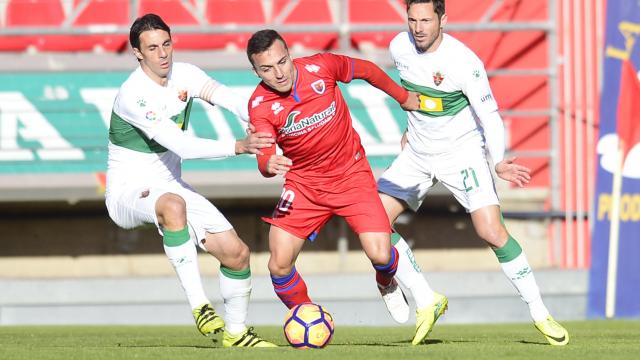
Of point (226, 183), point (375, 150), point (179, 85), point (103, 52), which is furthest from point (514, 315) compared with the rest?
point (179, 85)

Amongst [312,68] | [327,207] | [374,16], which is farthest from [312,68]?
[374,16]

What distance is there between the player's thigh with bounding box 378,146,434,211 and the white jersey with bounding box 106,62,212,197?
1.46 metres

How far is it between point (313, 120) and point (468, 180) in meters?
1.24


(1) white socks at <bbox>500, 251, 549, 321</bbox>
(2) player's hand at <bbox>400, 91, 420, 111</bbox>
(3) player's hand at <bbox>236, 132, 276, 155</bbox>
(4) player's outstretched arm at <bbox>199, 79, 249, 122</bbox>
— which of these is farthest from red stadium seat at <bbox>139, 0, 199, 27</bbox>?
(3) player's hand at <bbox>236, 132, 276, 155</bbox>

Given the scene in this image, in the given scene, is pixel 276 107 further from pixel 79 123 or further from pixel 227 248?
pixel 79 123

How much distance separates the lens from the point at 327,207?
8883mm

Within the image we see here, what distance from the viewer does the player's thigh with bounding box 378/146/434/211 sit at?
30.7ft

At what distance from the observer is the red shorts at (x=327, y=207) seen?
8.82 metres

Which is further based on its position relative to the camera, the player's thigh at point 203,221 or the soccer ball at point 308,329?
the player's thigh at point 203,221

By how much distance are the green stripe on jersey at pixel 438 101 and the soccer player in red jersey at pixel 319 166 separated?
158 millimetres

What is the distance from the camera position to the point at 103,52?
1576 cm

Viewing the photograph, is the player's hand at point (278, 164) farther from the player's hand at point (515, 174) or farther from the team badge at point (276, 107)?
the player's hand at point (515, 174)

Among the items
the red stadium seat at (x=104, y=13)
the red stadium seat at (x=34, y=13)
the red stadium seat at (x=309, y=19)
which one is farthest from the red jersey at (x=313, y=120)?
the red stadium seat at (x=34, y=13)

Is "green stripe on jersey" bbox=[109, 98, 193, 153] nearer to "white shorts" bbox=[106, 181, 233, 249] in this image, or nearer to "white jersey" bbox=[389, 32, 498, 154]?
"white shorts" bbox=[106, 181, 233, 249]
